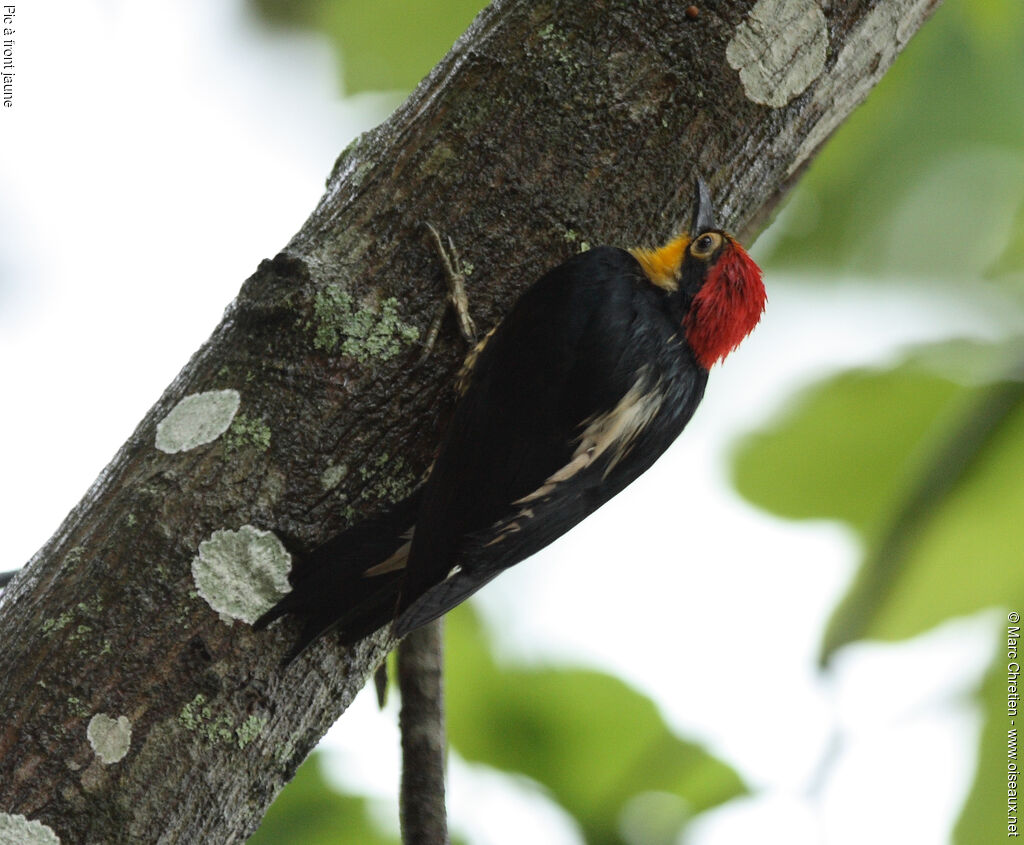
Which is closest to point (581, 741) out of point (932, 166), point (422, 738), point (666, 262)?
point (422, 738)

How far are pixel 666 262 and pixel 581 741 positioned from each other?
86cm

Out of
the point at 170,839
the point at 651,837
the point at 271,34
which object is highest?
the point at 271,34

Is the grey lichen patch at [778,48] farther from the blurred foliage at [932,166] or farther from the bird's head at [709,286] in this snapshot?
the blurred foliage at [932,166]

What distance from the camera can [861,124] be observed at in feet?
6.75

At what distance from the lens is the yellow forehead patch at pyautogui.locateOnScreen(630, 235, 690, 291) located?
5.51ft

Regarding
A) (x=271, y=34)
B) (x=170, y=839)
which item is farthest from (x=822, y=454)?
(x=271, y=34)

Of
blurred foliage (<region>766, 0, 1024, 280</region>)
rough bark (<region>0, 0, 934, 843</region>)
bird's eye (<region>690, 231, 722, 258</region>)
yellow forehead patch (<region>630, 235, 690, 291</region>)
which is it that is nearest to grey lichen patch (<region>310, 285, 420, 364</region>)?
rough bark (<region>0, 0, 934, 843</region>)

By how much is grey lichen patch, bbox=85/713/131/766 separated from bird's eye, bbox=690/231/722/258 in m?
1.13

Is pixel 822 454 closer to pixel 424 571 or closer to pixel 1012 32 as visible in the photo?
pixel 424 571

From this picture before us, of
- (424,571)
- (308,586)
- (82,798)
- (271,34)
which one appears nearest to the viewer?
(82,798)

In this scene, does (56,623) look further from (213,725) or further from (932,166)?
(932,166)

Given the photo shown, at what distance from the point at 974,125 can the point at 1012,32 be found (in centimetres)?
18

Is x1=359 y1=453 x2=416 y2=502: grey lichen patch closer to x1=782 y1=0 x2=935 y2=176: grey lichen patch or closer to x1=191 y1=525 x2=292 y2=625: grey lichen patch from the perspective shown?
x1=191 y1=525 x2=292 y2=625: grey lichen patch

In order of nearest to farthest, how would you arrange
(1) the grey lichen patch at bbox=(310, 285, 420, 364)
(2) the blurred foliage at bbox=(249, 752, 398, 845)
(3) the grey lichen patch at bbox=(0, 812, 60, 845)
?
(3) the grey lichen patch at bbox=(0, 812, 60, 845)
(1) the grey lichen patch at bbox=(310, 285, 420, 364)
(2) the blurred foliage at bbox=(249, 752, 398, 845)
